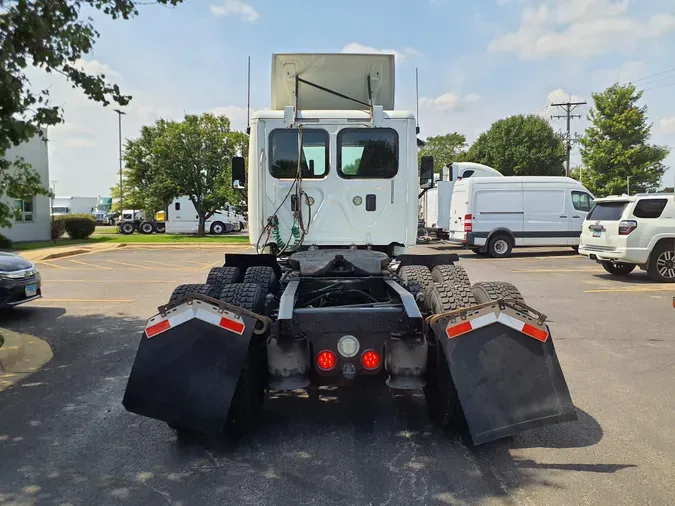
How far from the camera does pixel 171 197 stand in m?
31.3

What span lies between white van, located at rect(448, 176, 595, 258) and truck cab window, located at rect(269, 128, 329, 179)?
12691 millimetres

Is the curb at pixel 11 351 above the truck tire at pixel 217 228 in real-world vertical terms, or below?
below

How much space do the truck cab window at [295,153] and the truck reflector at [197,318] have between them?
2937 millimetres

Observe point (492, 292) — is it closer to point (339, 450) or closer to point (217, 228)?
A: point (339, 450)

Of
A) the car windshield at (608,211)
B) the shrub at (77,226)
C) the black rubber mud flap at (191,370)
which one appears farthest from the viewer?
the shrub at (77,226)

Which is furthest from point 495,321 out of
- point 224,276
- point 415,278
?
point 224,276

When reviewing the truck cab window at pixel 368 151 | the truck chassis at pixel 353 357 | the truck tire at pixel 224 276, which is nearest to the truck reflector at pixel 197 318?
the truck chassis at pixel 353 357

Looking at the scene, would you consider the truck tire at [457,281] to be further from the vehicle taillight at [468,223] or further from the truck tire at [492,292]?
the vehicle taillight at [468,223]

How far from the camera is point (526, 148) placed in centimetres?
4903

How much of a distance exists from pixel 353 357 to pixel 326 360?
0.19 m

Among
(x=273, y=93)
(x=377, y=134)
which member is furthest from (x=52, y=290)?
(x=377, y=134)

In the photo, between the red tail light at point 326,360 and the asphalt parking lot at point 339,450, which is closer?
the asphalt parking lot at point 339,450

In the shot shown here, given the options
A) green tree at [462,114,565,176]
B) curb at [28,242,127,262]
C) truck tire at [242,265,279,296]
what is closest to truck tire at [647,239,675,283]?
truck tire at [242,265,279,296]

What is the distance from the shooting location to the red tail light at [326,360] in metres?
3.79
